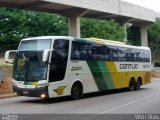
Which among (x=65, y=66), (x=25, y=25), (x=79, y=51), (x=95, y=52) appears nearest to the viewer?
(x=65, y=66)

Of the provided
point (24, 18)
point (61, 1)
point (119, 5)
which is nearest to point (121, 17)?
point (119, 5)

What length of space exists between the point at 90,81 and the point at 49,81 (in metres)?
4.02

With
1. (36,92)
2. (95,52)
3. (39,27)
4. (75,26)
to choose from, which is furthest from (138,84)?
(39,27)

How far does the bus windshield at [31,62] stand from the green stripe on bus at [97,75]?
3598 millimetres

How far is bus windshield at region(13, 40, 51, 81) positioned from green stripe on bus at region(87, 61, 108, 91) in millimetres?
3598

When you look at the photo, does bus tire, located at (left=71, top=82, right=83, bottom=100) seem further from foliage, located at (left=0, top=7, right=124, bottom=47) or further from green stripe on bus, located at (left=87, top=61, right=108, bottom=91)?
foliage, located at (left=0, top=7, right=124, bottom=47)

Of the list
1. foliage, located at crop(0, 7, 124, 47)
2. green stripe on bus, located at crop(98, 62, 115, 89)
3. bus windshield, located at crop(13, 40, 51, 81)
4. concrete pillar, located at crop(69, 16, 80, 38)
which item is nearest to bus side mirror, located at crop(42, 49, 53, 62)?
bus windshield, located at crop(13, 40, 51, 81)

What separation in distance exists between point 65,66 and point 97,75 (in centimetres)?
358

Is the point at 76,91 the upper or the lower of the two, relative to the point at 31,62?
lower

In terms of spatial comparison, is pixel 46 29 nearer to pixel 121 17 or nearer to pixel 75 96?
pixel 121 17

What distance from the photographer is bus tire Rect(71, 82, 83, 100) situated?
19609 millimetres

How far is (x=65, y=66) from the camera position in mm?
18828

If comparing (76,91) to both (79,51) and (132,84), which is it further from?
(132,84)

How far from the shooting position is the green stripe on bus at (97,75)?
70.1 feet
